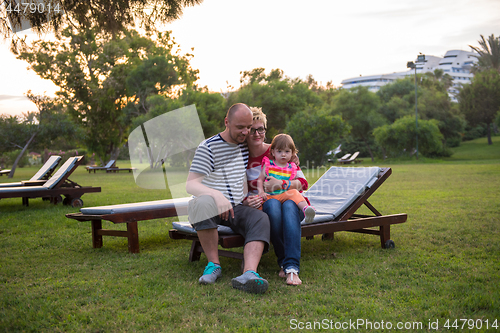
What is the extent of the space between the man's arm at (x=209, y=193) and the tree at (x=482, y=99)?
1774 inches

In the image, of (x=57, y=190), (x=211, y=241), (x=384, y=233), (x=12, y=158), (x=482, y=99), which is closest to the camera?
(x=211, y=241)

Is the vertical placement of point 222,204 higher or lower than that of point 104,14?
lower

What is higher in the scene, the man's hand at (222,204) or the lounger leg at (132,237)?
the man's hand at (222,204)

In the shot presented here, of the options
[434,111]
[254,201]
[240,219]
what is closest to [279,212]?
[254,201]

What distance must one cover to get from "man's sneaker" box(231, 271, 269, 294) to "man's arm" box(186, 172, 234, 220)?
558mm

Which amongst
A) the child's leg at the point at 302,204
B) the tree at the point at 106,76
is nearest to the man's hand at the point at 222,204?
the child's leg at the point at 302,204

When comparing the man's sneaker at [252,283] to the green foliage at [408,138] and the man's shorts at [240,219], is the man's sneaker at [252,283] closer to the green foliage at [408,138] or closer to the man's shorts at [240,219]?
the man's shorts at [240,219]

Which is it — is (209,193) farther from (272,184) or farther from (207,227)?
(272,184)

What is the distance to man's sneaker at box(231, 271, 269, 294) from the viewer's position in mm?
2941

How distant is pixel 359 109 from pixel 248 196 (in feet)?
121

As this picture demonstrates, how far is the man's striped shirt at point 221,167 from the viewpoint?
3.43 meters

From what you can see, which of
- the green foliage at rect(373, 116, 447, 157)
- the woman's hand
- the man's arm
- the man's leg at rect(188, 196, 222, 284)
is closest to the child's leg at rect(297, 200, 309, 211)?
the woman's hand

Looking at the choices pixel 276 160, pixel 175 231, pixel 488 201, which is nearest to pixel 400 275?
pixel 276 160

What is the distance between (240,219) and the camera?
341 cm
